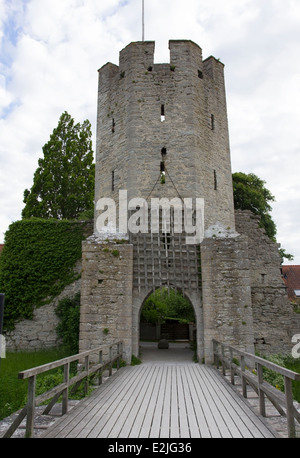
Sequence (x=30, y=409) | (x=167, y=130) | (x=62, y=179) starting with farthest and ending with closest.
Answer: (x=62, y=179)
(x=167, y=130)
(x=30, y=409)

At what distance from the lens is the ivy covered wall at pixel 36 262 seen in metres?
12.3

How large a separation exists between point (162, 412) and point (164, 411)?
0.06m

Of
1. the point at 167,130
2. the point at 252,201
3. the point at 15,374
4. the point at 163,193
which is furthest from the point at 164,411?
the point at 252,201

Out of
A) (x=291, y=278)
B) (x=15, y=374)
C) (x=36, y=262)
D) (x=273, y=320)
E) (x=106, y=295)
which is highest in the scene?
(x=291, y=278)

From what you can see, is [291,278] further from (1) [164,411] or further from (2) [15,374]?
(1) [164,411]

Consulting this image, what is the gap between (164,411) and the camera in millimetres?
4672

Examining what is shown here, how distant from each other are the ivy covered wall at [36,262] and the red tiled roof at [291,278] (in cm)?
1663

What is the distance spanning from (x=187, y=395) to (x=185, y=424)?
5.04ft

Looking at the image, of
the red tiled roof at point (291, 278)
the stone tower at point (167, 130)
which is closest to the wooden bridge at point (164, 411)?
the stone tower at point (167, 130)

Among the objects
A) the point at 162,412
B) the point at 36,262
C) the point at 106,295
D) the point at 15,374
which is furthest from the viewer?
the point at 36,262

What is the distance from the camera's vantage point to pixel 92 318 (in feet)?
30.3

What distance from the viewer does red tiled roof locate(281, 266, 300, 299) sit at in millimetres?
23969

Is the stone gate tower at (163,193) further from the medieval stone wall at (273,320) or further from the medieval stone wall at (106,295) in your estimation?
the medieval stone wall at (273,320)

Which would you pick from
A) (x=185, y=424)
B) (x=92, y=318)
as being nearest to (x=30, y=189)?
(x=92, y=318)
